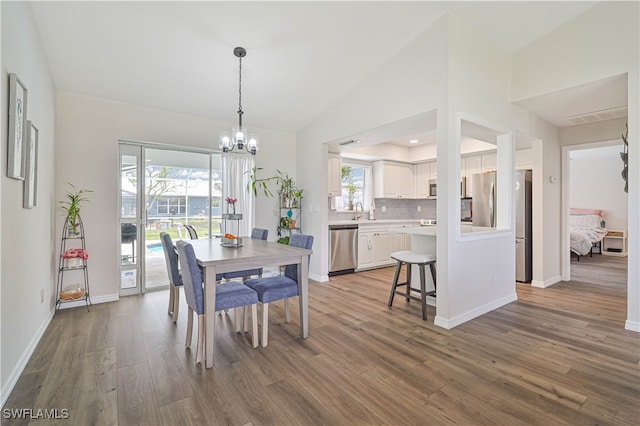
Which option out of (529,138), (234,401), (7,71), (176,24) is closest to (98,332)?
(234,401)

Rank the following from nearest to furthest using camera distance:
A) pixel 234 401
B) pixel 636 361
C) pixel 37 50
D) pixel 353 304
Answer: pixel 234 401 → pixel 636 361 → pixel 37 50 → pixel 353 304

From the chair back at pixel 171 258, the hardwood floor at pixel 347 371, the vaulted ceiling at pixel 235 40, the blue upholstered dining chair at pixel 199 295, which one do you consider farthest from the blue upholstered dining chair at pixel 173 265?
the vaulted ceiling at pixel 235 40

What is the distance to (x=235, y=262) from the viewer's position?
2.43m

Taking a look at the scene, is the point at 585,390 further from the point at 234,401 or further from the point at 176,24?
the point at 176,24

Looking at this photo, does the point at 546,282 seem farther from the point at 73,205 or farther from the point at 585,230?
the point at 73,205

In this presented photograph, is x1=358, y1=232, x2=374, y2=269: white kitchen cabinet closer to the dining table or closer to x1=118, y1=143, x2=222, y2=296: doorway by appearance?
x1=118, y1=143, x2=222, y2=296: doorway

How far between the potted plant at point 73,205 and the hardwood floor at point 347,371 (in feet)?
3.24

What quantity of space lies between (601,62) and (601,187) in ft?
23.7

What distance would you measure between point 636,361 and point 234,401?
3.03 metres

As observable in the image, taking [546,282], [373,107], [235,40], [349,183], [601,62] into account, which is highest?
[235,40]

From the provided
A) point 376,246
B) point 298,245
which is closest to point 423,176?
point 376,246

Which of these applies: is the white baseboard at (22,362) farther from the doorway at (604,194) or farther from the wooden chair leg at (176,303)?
the doorway at (604,194)

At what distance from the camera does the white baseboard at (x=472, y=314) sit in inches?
120

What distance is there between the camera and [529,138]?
174 inches
